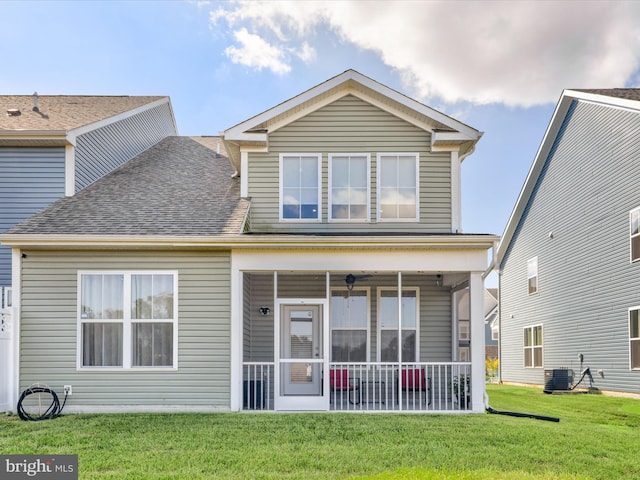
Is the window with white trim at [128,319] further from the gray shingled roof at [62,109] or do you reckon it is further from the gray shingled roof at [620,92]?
the gray shingled roof at [620,92]

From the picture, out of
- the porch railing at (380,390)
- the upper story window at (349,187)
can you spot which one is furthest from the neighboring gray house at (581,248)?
the upper story window at (349,187)

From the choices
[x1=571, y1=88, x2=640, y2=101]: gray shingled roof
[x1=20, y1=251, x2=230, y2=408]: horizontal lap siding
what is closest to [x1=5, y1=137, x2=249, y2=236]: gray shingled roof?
[x1=20, y1=251, x2=230, y2=408]: horizontal lap siding

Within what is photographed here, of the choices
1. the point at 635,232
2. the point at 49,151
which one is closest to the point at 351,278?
the point at 49,151

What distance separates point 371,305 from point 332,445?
18.6 feet

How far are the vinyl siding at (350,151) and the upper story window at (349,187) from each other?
4.2 inches

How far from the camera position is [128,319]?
36.1 ft

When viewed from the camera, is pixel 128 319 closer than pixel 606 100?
Yes

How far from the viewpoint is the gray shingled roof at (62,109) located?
535 inches

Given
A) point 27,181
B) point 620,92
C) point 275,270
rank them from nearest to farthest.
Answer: point 275,270 → point 27,181 → point 620,92

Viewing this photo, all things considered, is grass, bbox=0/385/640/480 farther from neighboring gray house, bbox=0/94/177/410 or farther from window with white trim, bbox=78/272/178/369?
neighboring gray house, bbox=0/94/177/410

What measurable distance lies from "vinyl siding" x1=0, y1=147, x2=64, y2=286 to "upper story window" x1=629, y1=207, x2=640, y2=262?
41.5 feet

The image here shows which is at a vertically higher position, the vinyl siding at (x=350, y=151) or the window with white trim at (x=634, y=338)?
the vinyl siding at (x=350, y=151)

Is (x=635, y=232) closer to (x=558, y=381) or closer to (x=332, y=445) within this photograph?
(x=558, y=381)

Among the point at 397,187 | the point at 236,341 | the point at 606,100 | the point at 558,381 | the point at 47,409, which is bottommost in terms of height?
the point at 558,381
